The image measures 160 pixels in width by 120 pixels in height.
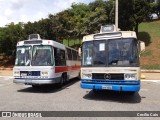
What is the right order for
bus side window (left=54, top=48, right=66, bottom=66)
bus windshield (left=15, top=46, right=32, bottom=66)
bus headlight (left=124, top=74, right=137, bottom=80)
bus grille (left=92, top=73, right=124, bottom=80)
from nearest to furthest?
1. bus headlight (left=124, top=74, right=137, bottom=80)
2. bus grille (left=92, top=73, right=124, bottom=80)
3. bus windshield (left=15, top=46, right=32, bottom=66)
4. bus side window (left=54, top=48, right=66, bottom=66)

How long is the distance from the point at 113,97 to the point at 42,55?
4.29 meters

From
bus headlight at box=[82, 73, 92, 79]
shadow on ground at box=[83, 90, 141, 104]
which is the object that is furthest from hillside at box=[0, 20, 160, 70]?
bus headlight at box=[82, 73, 92, 79]

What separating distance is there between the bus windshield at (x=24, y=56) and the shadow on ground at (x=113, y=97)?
12.2ft

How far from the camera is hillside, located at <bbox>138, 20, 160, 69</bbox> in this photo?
90.9ft

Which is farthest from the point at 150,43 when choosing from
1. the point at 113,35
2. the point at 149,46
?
the point at 113,35

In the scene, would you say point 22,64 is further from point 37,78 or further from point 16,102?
point 16,102

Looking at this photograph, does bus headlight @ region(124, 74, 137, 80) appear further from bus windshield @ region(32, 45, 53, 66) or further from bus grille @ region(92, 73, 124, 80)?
bus windshield @ region(32, 45, 53, 66)

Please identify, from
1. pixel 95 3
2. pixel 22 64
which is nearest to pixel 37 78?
pixel 22 64

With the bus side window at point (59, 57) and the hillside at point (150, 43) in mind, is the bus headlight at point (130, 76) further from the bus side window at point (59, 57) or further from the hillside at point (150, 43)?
the hillside at point (150, 43)

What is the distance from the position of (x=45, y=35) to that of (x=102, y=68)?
940 inches

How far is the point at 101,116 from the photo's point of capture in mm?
8031

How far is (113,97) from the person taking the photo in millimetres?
11695

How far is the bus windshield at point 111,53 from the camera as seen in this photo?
407 inches

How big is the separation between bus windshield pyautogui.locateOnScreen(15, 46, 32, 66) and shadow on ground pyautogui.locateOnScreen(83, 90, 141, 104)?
12.2 feet
